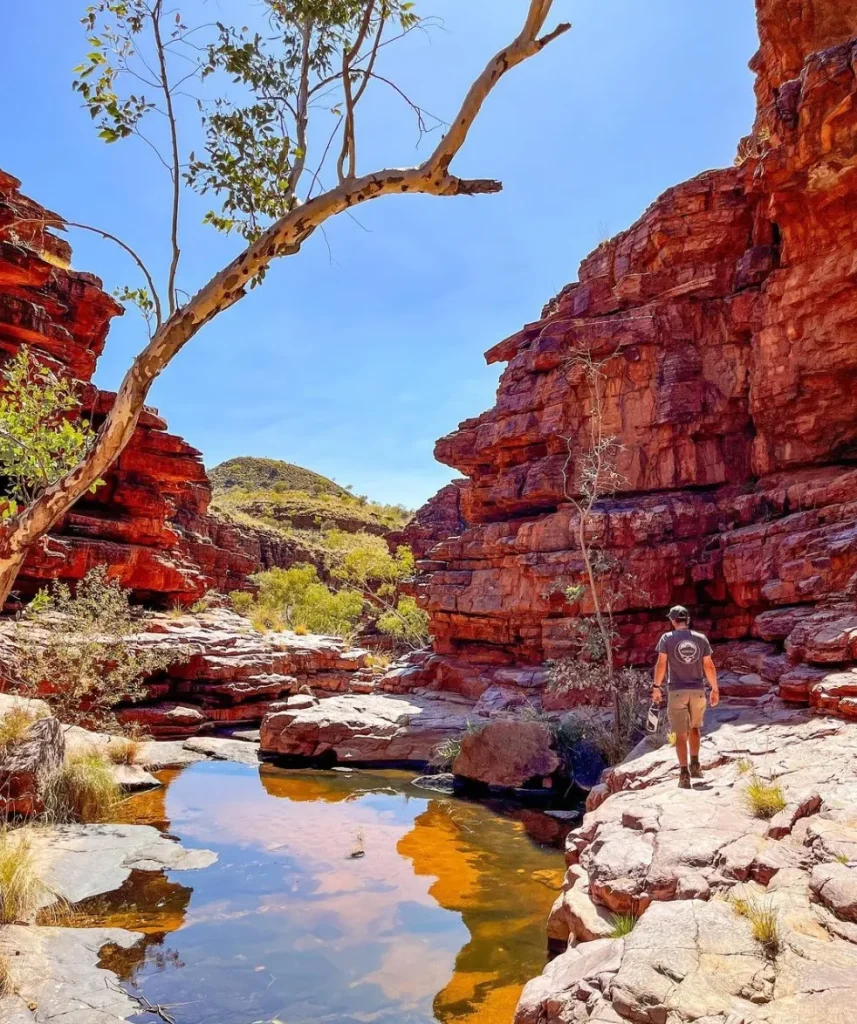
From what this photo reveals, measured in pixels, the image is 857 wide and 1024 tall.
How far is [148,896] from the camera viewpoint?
7.61 m

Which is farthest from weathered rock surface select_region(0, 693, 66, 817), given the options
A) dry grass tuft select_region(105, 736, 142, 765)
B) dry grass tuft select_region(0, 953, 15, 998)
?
dry grass tuft select_region(0, 953, 15, 998)

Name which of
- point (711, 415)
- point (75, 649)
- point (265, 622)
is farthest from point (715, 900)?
point (265, 622)

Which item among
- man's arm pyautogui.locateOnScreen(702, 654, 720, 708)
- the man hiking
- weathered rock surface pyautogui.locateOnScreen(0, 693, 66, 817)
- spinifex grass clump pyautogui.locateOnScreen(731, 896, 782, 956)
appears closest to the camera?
spinifex grass clump pyautogui.locateOnScreen(731, 896, 782, 956)

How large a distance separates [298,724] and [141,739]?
12.3 ft

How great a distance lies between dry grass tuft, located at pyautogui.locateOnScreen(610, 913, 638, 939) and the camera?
15.6 ft

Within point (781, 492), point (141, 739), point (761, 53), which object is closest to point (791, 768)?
point (781, 492)

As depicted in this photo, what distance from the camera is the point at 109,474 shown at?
22.2 metres

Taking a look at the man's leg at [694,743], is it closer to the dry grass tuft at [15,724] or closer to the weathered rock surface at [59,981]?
the weathered rock surface at [59,981]

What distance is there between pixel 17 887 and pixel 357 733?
10692 mm

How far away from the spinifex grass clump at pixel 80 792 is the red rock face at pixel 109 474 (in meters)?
9.91

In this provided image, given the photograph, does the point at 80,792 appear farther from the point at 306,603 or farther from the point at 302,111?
the point at 306,603

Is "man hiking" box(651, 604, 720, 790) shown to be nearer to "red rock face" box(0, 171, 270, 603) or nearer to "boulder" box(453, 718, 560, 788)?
"boulder" box(453, 718, 560, 788)

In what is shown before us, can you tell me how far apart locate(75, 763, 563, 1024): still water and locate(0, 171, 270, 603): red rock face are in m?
9.91

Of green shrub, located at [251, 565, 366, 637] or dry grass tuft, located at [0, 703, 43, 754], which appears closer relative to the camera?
dry grass tuft, located at [0, 703, 43, 754]
